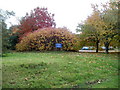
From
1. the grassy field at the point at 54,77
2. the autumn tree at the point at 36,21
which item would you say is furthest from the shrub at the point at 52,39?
the grassy field at the point at 54,77

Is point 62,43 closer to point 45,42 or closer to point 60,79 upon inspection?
point 45,42

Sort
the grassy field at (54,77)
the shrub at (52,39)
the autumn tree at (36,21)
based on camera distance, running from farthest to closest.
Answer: the autumn tree at (36,21) < the shrub at (52,39) < the grassy field at (54,77)

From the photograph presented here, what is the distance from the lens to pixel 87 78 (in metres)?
5.77

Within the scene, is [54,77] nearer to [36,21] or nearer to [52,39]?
[52,39]

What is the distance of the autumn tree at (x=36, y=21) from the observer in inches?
807

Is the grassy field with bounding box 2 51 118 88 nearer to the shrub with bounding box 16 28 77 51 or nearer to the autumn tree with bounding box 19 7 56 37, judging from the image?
the shrub with bounding box 16 28 77 51

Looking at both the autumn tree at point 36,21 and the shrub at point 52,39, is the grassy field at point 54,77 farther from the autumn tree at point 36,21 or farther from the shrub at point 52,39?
the autumn tree at point 36,21

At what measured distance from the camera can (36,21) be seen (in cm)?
2056

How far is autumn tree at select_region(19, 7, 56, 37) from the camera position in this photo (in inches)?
807

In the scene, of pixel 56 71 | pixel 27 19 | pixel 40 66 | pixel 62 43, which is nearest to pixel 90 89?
pixel 56 71

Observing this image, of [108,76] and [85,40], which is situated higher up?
[85,40]

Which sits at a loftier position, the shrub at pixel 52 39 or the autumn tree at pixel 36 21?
the autumn tree at pixel 36 21

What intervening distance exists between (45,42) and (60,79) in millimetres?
11199

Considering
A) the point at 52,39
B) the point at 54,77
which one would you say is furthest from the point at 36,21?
the point at 54,77
